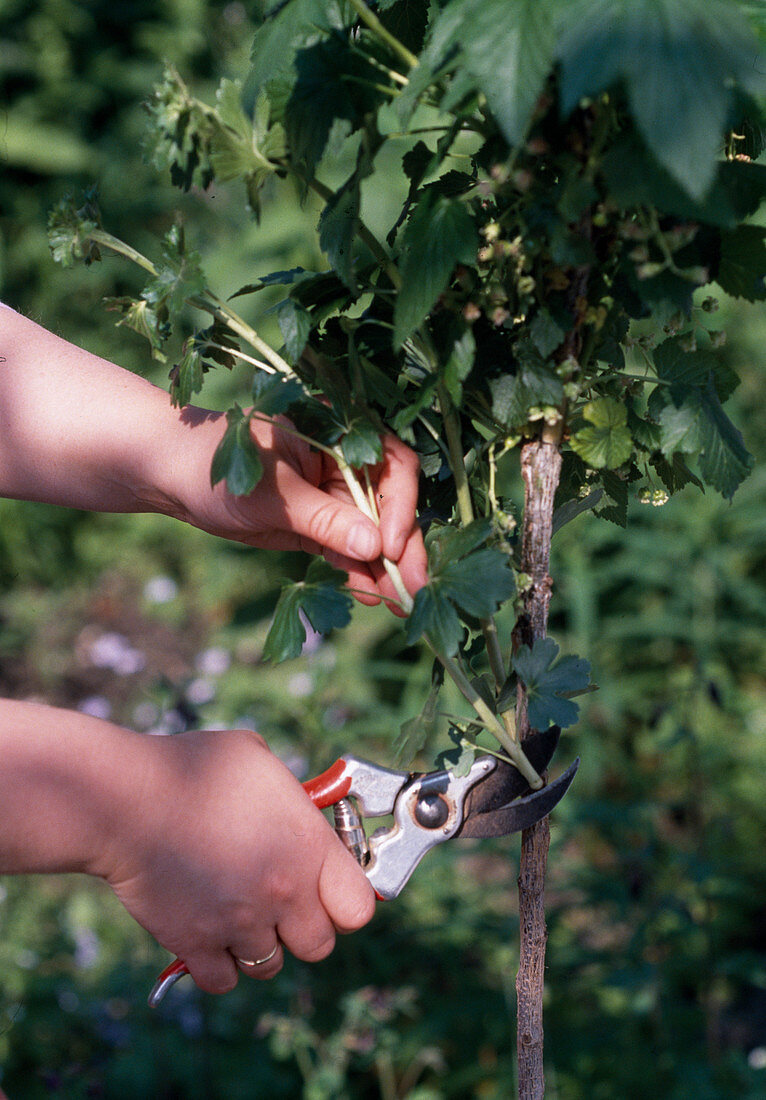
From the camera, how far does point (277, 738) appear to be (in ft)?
8.29

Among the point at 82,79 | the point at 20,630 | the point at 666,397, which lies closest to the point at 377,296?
the point at 666,397

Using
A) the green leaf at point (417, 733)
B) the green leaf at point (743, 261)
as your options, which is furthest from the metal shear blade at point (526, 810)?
the green leaf at point (743, 261)

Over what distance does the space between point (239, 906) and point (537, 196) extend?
705 mm

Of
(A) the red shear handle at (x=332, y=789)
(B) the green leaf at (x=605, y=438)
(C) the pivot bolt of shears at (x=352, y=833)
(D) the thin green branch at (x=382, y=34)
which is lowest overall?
(C) the pivot bolt of shears at (x=352, y=833)

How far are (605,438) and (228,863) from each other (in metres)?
0.54

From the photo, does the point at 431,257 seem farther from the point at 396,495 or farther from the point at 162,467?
the point at 162,467

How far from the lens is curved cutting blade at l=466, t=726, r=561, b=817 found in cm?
96

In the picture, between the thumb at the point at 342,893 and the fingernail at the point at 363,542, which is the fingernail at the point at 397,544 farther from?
the thumb at the point at 342,893

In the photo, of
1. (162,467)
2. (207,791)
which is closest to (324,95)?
(162,467)

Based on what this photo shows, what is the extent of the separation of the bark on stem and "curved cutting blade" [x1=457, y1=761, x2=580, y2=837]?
0.02 meters

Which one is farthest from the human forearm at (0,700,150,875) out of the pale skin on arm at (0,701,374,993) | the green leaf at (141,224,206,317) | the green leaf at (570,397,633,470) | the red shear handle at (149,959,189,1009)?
the green leaf at (570,397,633,470)

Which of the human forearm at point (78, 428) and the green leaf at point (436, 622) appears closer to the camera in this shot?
the green leaf at point (436, 622)

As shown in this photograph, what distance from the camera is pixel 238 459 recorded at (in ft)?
2.66

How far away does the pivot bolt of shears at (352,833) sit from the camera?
1.06m
